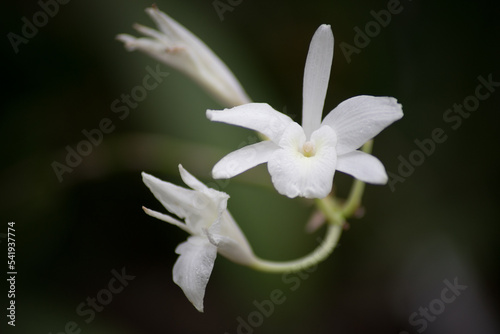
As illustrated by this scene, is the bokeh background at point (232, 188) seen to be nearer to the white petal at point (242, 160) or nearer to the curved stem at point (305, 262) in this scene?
the curved stem at point (305, 262)

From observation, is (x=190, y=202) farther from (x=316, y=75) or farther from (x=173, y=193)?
(x=316, y=75)

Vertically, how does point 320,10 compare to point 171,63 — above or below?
below

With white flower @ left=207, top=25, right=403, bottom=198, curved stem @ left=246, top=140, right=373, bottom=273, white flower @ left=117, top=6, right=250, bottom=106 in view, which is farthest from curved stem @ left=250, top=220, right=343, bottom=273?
white flower @ left=117, top=6, right=250, bottom=106

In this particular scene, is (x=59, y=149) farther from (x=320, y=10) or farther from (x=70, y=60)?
(x=320, y=10)

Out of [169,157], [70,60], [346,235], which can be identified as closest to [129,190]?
[169,157]

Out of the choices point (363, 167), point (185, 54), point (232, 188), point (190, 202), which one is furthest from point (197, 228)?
point (232, 188)
